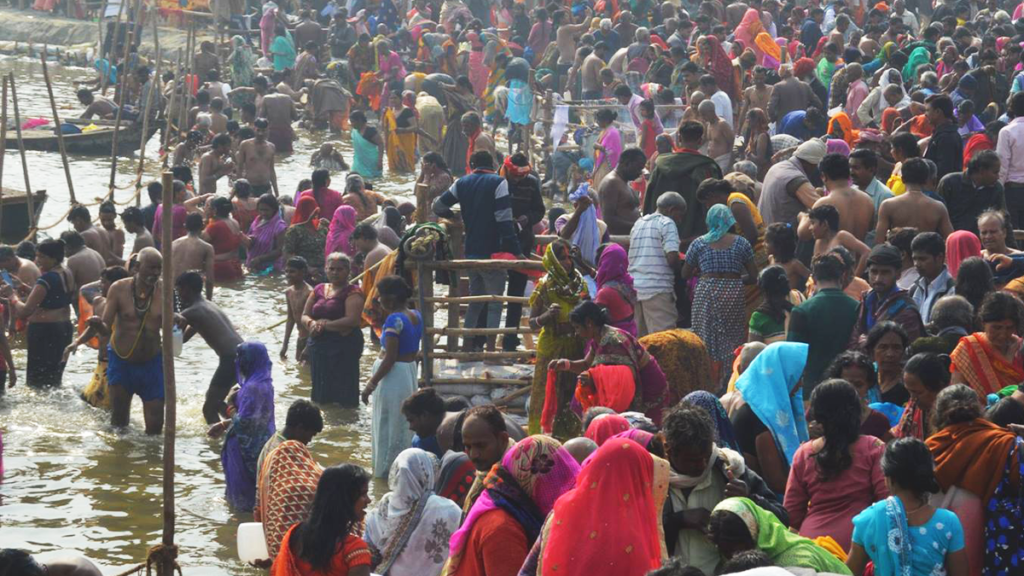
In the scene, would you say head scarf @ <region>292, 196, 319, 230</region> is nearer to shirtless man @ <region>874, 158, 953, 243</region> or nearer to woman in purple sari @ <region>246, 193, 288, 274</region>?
woman in purple sari @ <region>246, 193, 288, 274</region>

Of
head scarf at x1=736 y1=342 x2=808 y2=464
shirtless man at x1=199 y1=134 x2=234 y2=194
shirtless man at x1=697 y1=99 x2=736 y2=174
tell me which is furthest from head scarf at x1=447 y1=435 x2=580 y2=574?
shirtless man at x1=199 y1=134 x2=234 y2=194

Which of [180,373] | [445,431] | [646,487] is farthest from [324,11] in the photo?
[646,487]

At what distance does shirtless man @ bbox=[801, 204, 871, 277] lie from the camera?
335 inches

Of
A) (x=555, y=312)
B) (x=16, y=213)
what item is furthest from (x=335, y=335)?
(x=16, y=213)

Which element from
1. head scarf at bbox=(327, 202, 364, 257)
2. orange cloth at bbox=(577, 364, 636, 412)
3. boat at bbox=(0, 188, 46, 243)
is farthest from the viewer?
boat at bbox=(0, 188, 46, 243)

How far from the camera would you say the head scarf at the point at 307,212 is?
14.2m

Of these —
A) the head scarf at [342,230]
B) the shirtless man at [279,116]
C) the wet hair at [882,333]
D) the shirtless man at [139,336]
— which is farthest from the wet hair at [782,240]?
the shirtless man at [279,116]

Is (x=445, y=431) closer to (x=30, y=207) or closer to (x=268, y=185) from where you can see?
(x=30, y=207)

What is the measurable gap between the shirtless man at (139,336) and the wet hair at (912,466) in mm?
6403

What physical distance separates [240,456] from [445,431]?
7.72 feet

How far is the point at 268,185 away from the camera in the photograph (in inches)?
692

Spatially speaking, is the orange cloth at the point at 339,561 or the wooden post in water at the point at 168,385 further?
the wooden post in water at the point at 168,385

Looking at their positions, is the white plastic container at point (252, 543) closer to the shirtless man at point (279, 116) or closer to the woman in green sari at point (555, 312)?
the woman in green sari at point (555, 312)

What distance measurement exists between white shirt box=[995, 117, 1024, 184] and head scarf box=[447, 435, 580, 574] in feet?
21.6
